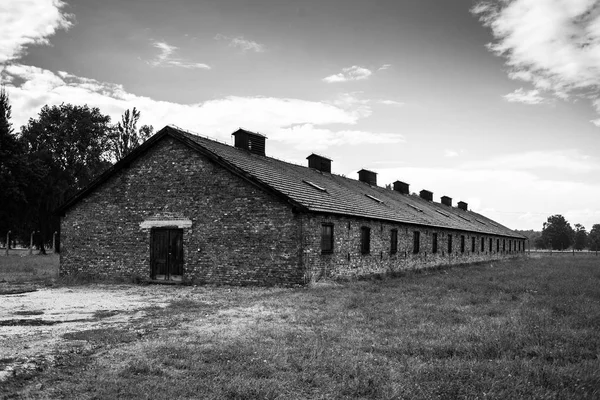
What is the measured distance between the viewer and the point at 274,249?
16719 millimetres

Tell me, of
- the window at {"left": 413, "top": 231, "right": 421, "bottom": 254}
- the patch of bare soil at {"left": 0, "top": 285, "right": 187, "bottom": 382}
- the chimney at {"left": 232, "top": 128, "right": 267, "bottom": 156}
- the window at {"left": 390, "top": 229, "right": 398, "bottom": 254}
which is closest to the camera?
the patch of bare soil at {"left": 0, "top": 285, "right": 187, "bottom": 382}

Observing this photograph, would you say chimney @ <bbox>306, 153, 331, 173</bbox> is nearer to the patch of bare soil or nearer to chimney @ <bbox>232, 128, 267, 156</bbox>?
chimney @ <bbox>232, 128, 267, 156</bbox>

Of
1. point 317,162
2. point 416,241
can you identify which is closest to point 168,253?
point 317,162

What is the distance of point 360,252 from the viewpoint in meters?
20.7

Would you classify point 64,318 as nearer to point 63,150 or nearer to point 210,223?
point 210,223

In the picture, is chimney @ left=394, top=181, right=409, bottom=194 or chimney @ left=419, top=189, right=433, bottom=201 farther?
chimney @ left=419, top=189, right=433, bottom=201

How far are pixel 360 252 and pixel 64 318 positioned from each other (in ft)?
42.7

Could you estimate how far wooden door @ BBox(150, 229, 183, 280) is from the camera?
18.3 m

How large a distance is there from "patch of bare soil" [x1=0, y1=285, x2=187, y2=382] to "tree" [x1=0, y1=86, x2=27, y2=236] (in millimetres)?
17386

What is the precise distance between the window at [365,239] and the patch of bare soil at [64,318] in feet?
28.2

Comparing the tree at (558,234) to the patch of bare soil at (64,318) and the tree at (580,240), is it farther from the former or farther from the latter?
the patch of bare soil at (64,318)

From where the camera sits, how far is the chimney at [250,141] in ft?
77.8

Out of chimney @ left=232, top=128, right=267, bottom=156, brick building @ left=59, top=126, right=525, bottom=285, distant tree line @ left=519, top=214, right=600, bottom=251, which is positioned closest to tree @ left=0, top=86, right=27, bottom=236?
brick building @ left=59, top=126, right=525, bottom=285

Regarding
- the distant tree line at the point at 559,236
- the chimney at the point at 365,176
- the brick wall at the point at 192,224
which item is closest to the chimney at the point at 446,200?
the chimney at the point at 365,176
